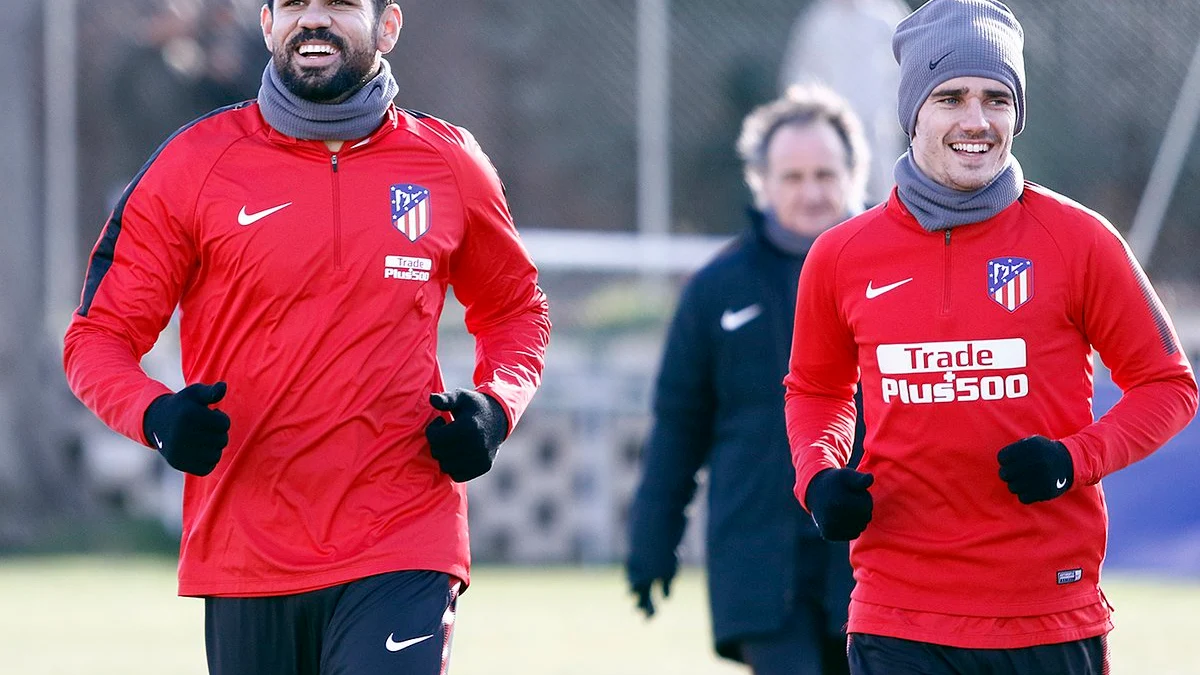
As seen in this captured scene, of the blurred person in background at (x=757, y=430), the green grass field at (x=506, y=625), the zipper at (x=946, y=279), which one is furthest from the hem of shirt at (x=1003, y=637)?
the green grass field at (x=506, y=625)

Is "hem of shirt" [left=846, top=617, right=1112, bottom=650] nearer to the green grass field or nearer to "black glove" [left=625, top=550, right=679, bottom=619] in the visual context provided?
"black glove" [left=625, top=550, right=679, bottom=619]

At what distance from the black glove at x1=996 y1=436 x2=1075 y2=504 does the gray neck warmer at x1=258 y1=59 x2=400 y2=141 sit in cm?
156

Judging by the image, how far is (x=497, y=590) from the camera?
12.1m

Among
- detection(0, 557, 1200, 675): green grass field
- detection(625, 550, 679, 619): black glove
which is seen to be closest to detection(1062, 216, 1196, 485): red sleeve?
detection(625, 550, 679, 619): black glove

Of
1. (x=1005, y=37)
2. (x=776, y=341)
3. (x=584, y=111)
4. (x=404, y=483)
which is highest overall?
(x=584, y=111)

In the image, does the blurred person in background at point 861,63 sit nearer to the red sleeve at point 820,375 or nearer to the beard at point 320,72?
the red sleeve at point 820,375

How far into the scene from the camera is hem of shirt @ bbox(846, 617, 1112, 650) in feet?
13.7

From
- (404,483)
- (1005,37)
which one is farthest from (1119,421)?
(404,483)

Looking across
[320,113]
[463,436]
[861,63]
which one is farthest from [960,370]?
[861,63]

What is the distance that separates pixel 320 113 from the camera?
14.9ft

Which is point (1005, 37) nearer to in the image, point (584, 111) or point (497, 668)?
point (497, 668)

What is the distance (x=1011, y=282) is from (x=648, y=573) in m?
2.10

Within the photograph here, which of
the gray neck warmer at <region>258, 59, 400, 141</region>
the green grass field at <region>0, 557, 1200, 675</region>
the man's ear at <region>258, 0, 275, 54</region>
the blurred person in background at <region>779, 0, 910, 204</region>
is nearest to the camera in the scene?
the gray neck warmer at <region>258, 59, 400, 141</region>

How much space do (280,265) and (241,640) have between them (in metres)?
0.80
